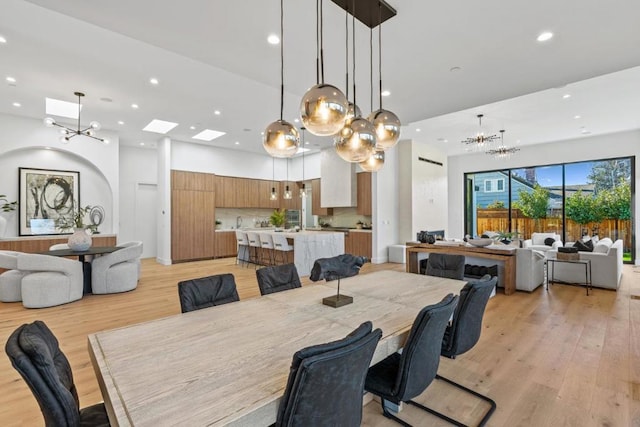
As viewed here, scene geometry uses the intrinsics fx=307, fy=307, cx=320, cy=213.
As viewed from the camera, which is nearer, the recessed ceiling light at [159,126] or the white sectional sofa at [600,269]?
the white sectional sofa at [600,269]

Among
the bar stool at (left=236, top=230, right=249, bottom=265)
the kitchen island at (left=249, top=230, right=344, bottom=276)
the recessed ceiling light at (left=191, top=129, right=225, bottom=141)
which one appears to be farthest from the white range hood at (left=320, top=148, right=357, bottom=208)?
the recessed ceiling light at (left=191, top=129, right=225, bottom=141)

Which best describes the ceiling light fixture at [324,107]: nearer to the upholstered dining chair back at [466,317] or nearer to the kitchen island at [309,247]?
the upholstered dining chair back at [466,317]

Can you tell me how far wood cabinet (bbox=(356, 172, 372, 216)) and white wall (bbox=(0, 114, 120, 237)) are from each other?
248 inches

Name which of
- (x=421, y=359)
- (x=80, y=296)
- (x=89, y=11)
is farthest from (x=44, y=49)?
(x=421, y=359)

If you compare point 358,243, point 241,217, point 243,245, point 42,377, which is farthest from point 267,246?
point 42,377

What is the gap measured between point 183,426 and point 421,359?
1.19 meters

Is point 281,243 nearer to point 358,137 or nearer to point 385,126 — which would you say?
point 385,126

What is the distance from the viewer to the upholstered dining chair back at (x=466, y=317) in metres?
2.05

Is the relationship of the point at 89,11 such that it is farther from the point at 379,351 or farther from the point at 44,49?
the point at 379,351

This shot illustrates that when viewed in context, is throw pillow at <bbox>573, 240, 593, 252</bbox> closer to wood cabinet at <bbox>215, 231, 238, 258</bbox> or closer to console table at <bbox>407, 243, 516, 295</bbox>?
console table at <bbox>407, 243, 516, 295</bbox>

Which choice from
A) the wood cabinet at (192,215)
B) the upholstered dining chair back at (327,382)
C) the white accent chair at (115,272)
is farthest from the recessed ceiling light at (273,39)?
the wood cabinet at (192,215)

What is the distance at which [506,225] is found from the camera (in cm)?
1002

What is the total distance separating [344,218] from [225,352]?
8.51 m

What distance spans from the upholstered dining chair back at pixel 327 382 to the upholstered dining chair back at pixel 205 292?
1.37 m
